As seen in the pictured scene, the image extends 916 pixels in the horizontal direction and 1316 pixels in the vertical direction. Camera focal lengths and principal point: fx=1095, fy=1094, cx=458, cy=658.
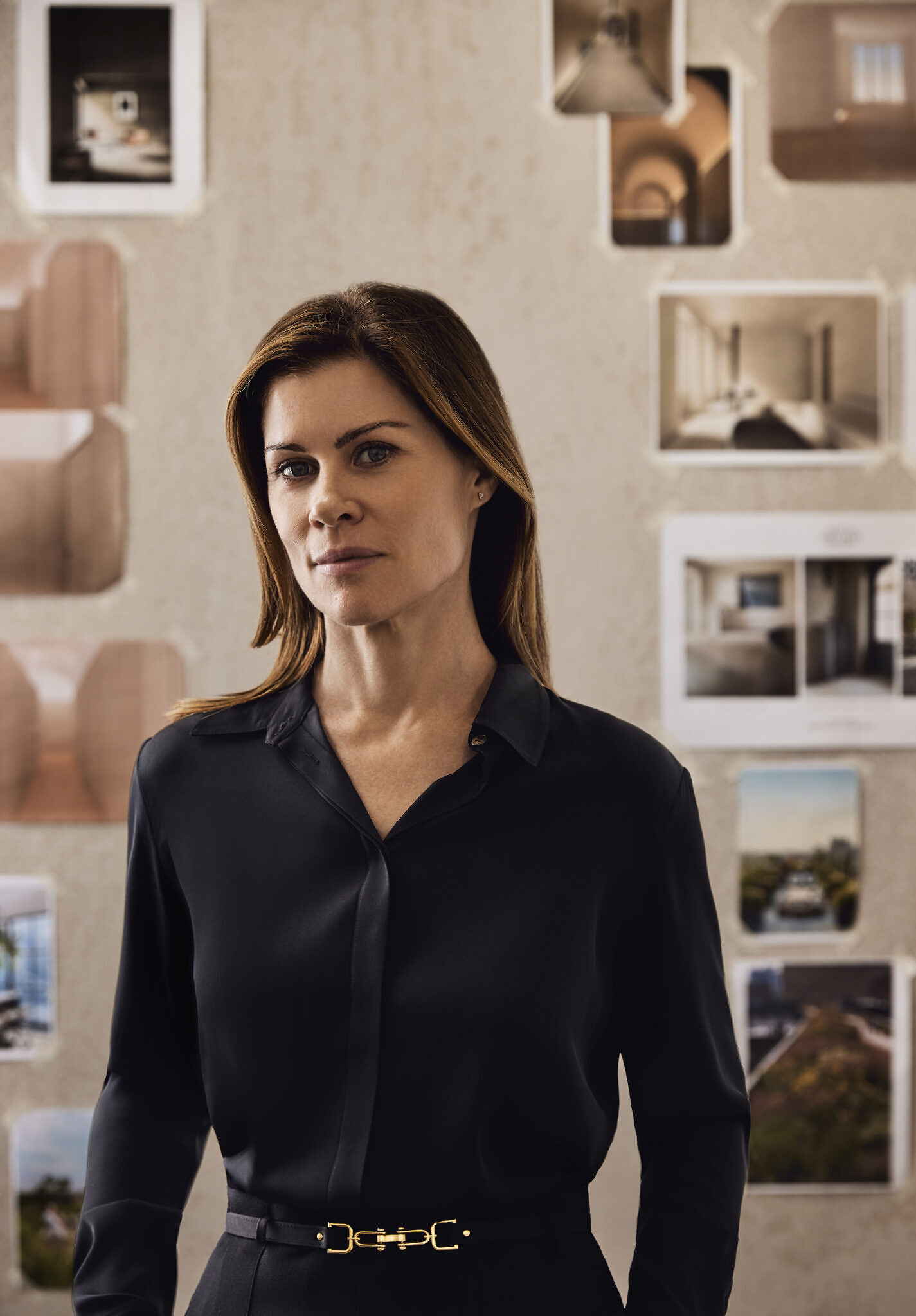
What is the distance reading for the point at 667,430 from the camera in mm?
1588

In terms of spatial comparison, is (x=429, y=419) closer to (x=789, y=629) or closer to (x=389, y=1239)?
(x=389, y=1239)

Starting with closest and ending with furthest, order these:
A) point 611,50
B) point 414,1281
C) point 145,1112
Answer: point 414,1281, point 145,1112, point 611,50

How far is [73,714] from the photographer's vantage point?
5.24 ft

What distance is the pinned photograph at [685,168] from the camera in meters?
1.57

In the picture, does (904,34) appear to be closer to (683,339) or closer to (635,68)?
(635,68)

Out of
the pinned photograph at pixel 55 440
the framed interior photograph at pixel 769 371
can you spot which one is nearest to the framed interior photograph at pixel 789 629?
the framed interior photograph at pixel 769 371

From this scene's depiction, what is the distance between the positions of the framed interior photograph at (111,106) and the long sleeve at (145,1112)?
1011 mm

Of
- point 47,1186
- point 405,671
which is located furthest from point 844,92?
point 47,1186

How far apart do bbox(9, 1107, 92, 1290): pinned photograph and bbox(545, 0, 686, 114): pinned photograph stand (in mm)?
1618

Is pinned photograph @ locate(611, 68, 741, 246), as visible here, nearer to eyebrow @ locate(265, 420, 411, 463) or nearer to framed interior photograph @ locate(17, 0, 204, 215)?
framed interior photograph @ locate(17, 0, 204, 215)

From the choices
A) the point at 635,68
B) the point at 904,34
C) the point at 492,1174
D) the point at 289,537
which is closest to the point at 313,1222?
the point at 492,1174

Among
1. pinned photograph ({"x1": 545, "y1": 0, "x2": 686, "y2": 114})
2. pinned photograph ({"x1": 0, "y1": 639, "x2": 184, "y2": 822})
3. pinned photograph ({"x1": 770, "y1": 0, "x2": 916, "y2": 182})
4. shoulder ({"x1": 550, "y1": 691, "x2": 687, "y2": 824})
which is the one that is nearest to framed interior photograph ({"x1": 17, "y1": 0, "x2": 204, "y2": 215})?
pinned photograph ({"x1": 545, "y1": 0, "x2": 686, "y2": 114})

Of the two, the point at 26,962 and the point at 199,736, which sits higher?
the point at 199,736

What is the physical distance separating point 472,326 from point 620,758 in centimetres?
91
